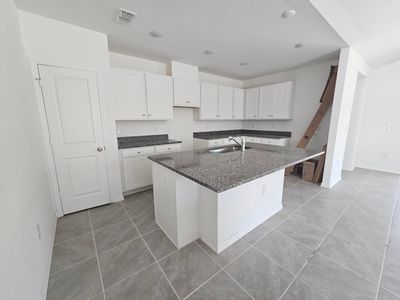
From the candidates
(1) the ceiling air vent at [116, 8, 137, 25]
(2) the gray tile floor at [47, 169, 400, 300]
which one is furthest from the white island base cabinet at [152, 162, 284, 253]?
(1) the ceiling air vent at [116, 8, 137, 25]

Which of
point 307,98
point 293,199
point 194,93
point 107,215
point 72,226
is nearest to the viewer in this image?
point 72,226

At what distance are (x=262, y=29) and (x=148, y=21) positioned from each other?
5.03 ft

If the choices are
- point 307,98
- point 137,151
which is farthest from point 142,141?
point 307,98

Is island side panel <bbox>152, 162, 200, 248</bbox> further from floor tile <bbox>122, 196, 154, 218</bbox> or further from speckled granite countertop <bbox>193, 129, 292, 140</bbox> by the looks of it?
speckled granite countertop <bbox>193, 129, 292, 140</bbox>

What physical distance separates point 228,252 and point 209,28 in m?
2.79

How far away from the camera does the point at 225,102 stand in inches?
180

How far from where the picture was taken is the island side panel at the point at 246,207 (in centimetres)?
A: 167

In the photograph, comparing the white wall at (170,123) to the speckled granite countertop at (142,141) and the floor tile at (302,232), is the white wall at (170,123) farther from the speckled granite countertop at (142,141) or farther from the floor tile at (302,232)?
the floor tile at (302,232)

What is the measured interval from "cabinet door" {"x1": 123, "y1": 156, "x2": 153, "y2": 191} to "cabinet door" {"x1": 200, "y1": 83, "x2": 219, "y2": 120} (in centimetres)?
190

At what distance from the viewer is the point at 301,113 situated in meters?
4.15

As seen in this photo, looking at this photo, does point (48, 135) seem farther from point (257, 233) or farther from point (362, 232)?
point (362, 232)

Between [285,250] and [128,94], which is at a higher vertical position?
[128,94]

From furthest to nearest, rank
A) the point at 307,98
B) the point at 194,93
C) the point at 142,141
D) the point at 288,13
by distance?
the point at 307,98 → the point at 194,93 → the point at 142,141 → the point at 288,13

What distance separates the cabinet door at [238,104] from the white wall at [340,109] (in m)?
2.35
